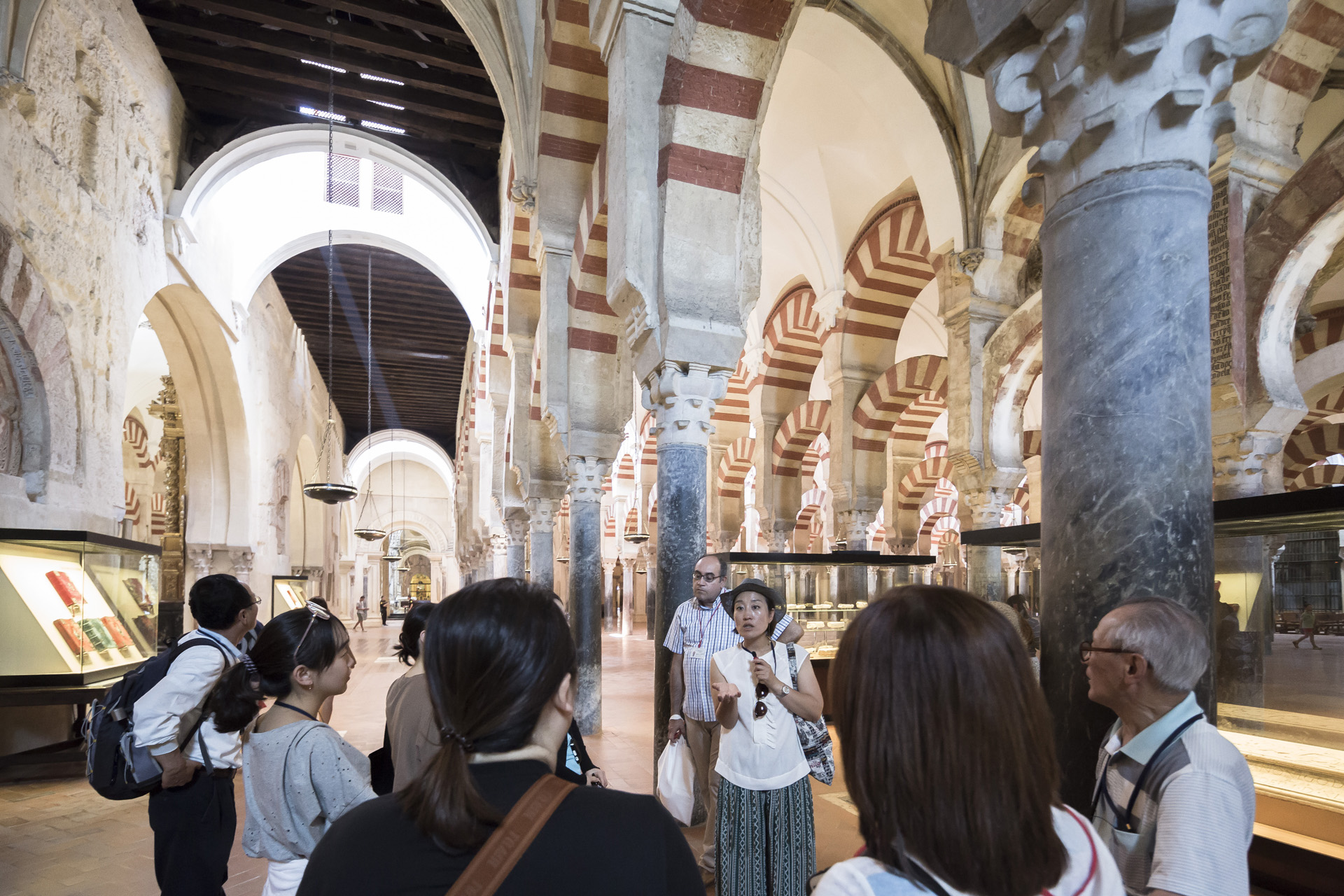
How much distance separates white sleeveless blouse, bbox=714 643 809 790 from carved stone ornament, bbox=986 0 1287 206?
5.13ft

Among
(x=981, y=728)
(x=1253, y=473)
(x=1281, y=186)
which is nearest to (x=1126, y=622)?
(x=981, y=728)

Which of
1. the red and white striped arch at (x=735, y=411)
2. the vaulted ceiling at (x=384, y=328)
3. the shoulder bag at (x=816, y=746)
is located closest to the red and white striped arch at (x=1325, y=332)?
the red and white striped arch at (x=735, y=411)

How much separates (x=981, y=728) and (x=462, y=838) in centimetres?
51

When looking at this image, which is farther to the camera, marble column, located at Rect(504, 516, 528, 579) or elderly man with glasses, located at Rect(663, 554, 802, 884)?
marble column, located at Rect(504, 516, 528, 579)

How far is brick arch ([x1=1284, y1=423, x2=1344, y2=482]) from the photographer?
42.4 ft

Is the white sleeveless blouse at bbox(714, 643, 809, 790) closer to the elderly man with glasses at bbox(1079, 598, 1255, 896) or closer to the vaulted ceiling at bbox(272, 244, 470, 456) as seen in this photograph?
the elderly man with glasses at bbox(1079, 598, 1255, 896)

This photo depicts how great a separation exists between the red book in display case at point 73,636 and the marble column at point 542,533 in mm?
3800

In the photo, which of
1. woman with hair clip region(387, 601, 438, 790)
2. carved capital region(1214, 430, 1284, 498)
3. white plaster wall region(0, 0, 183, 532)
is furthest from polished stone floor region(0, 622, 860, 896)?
carved capital region(1214, 430, 1284, 498)

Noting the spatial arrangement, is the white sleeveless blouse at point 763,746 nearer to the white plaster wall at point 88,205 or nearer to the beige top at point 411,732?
the beige top at point 411,732

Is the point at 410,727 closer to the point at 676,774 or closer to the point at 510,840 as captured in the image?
the point at 676,774

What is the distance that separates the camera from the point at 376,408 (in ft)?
89.0

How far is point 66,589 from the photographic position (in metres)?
5.16

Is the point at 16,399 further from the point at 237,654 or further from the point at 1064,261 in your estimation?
the point at 1064,261

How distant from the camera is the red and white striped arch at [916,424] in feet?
39.7
